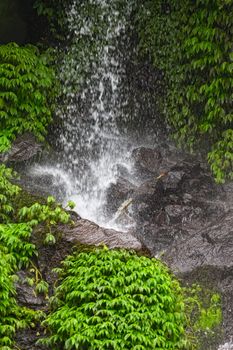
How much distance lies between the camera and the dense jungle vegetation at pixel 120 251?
6.25 m

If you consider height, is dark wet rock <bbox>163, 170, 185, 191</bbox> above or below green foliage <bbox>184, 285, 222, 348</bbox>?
above

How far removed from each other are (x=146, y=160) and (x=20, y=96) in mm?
2811

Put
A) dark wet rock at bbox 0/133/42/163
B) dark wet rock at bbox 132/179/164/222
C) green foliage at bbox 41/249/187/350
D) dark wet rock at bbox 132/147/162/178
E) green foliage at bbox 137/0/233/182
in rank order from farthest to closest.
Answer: dark wet rock at bbox 132/147/162/178
green foliage at bbox 137/0/233/182
dark wet rock at bbox 132/179/164/222
dark wet rock at bbox 0/133/42/163
green foliage at bbox 41/249/187/350

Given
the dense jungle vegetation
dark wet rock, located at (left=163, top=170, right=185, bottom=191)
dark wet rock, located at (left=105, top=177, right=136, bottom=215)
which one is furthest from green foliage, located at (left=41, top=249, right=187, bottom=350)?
dark wet rock, located at (left=163, top=170, right=185, bottom=191)

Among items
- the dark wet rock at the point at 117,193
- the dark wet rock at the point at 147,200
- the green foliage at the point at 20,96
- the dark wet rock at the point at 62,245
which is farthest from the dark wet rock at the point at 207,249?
the green foliage at the point at 20,96

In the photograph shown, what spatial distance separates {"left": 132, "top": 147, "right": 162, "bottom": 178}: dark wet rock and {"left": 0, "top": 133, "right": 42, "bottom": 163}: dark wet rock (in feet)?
6.81

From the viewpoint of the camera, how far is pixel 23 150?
10102mm

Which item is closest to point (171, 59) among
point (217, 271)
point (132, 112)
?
point (132, 112)

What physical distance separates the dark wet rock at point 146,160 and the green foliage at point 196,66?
2.18 feet

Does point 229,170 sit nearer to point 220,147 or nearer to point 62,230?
point 220,147

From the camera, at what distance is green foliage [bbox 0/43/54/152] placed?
32.9 ft

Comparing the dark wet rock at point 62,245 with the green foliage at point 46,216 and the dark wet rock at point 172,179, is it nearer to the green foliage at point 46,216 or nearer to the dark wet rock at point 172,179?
the green foliage at point 46,216

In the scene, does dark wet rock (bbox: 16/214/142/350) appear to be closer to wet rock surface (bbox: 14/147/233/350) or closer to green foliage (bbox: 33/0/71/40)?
wet rock surface (bbox: 14/147/233/350)

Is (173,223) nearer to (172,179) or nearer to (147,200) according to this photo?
(147,200)
